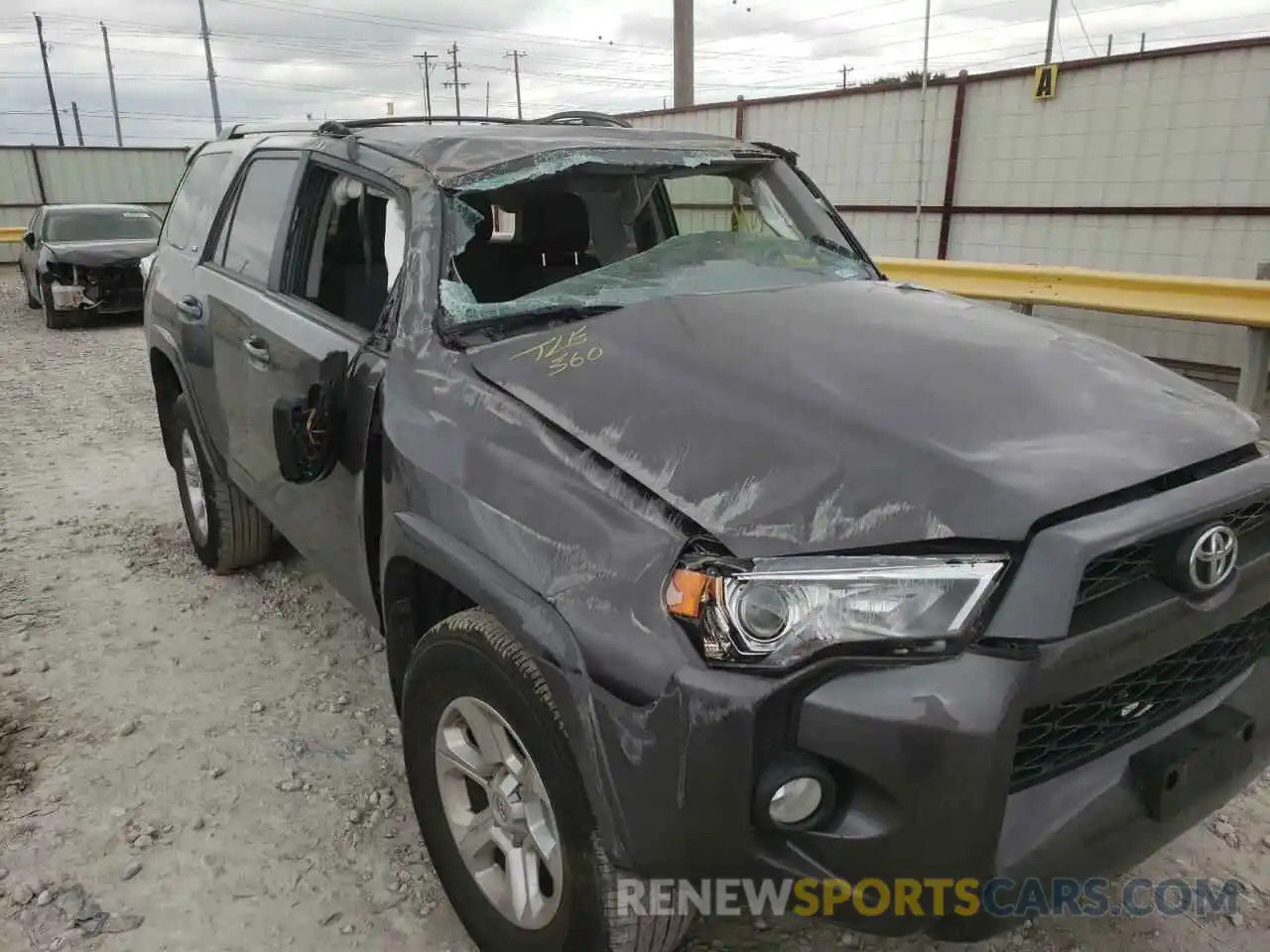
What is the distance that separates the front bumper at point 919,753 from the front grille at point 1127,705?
0.03 m

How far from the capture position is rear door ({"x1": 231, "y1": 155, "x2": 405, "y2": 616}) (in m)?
2.52

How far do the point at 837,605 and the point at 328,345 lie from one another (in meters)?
1.75

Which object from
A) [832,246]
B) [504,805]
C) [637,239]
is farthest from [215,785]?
[832,246]

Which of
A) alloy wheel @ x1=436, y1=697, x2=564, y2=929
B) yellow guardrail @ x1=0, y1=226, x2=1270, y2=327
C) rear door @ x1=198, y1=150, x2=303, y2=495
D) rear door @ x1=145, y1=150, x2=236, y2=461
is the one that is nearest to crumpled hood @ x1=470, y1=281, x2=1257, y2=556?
alloy wheel @ x1=436, y1=697, x2=564, y2=929

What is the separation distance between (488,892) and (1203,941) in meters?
1.71

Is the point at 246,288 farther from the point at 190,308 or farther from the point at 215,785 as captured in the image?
the point at 215,785

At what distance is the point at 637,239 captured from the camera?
135 inches

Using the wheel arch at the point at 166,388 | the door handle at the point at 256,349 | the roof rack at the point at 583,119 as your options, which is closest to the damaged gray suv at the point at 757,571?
the door handle at the point at 256,349

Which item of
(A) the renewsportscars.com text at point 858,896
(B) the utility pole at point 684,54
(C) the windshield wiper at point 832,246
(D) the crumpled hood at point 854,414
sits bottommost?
(A) the renewsportscars.com text at point 858,896

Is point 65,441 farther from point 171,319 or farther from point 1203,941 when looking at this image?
point 1203,941

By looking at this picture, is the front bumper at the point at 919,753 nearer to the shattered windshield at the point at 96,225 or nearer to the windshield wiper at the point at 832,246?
the windshield wiper at the point at 832,246

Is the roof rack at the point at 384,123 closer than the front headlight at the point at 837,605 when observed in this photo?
No

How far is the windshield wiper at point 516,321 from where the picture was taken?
234 centimetres

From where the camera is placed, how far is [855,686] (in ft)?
4.93
